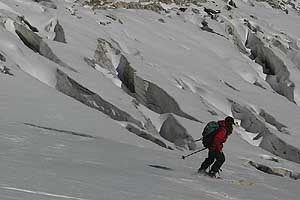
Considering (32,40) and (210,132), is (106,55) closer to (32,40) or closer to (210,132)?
(32,40)

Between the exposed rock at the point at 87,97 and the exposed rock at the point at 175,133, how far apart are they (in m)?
1.68

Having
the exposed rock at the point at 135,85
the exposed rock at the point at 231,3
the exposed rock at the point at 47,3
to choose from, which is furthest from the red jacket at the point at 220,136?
the exposed rock at the point at 231,3

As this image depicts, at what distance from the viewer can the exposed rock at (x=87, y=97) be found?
16.6 metres

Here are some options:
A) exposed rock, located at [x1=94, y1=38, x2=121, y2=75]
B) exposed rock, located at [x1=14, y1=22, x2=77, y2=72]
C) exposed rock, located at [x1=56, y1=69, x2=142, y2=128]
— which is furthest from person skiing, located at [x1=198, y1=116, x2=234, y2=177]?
exposed rock, located at [x1=94, y1=38, x2=121, y2=75]

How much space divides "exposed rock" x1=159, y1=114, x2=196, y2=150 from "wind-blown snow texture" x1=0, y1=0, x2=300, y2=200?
50mm

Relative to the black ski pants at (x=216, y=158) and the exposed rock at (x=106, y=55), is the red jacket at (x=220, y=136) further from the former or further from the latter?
the exposed rock at (x=106, y=55)

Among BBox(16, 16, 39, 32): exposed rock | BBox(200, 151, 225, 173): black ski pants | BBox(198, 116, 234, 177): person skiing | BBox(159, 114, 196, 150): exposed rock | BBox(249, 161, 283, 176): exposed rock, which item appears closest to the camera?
BBox(198, 116, 234, 177): person skiing

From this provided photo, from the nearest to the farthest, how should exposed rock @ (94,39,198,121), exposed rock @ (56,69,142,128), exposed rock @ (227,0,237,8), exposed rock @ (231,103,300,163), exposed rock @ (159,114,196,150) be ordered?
exposed rock @ (56,69,142,128), exposed rock @ (159,114,196,150), exposed rock @ (231,103,300,163), exposed rock @ (94,39,198,121), exposed rock @ (227,0,237,8)

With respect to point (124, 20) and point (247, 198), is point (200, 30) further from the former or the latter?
point (247, 198)

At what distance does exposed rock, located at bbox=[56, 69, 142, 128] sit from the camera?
16.6 m

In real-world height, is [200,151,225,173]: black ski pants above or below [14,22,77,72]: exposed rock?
above

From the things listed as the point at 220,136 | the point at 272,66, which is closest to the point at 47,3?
the point at 272,66

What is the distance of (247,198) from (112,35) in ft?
56.8

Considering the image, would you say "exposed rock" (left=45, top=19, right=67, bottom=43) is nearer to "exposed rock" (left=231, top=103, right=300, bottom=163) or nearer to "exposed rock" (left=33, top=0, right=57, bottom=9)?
"exposed rock" (left=33, top=0, right=57, bottom=9)
